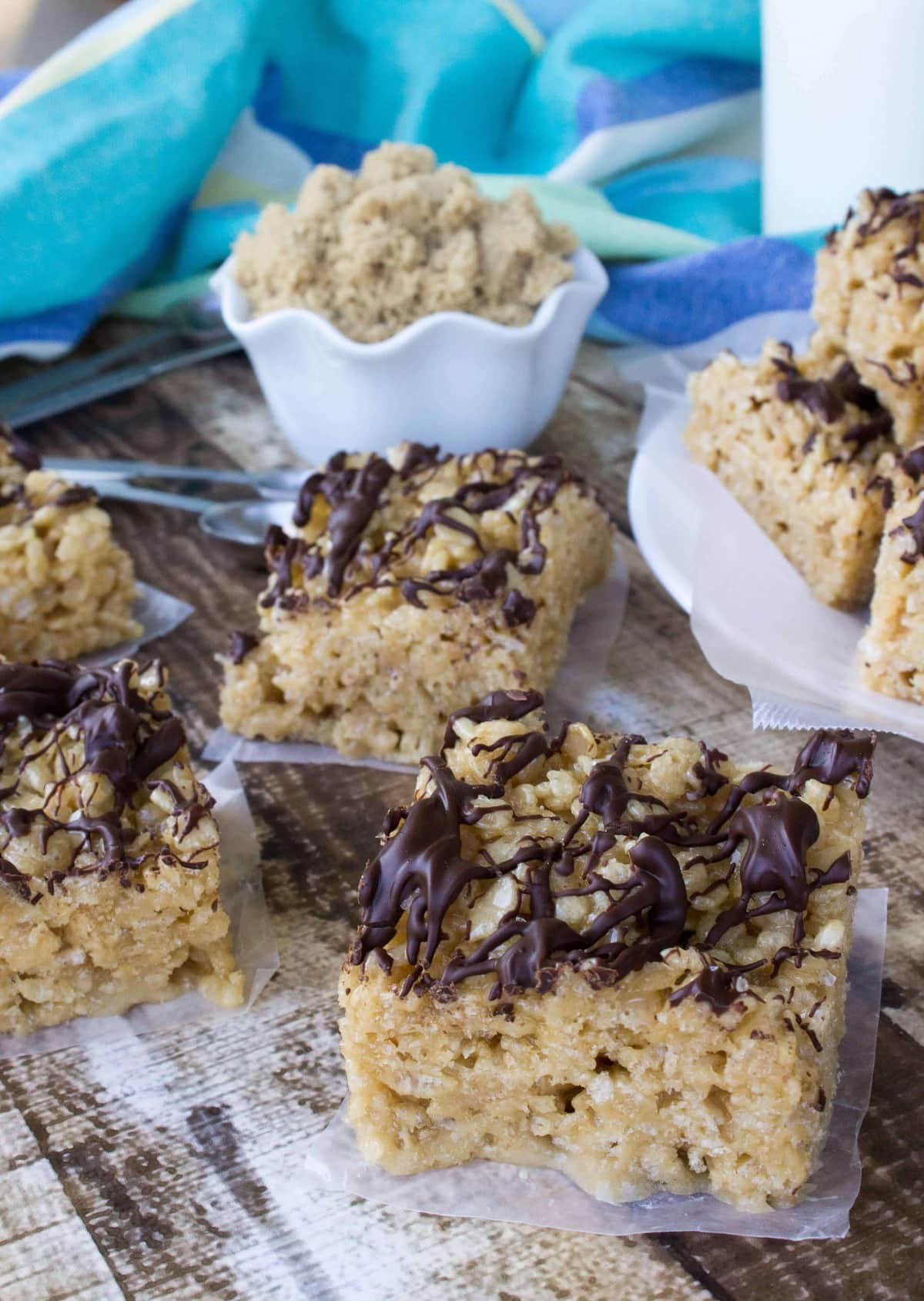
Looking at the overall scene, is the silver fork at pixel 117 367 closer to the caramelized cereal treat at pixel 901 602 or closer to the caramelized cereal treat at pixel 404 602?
the caramelized cereal treat at pixel 404 602

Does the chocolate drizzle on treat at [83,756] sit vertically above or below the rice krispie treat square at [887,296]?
below

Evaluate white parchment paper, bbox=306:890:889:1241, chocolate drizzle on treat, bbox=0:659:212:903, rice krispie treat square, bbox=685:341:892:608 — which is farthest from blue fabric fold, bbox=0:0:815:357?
white parchment paper, bbox=306:890:889:1241

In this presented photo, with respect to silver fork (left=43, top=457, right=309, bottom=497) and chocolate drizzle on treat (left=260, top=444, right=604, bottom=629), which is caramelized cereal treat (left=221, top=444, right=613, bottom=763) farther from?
silver fork (left=43, top=457, right=309, bottom=497)

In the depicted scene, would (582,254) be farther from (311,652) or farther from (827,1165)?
(827,1165)

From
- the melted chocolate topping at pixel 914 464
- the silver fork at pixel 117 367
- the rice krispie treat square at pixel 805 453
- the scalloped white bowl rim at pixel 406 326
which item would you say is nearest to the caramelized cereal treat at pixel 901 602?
the melted chocolate topping at pixel 914 464

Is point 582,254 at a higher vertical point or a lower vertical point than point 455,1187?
higher

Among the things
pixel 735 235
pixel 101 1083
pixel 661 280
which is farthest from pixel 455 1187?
pixel 735 235

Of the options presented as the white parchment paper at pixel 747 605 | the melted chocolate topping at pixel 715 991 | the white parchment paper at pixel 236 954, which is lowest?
the white parchment paper at pixel 236 954
